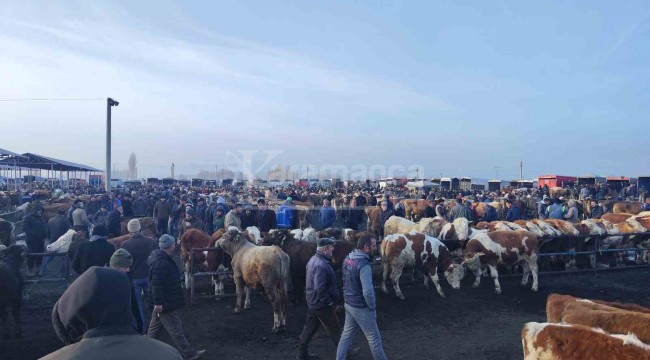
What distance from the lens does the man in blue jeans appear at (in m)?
5.10

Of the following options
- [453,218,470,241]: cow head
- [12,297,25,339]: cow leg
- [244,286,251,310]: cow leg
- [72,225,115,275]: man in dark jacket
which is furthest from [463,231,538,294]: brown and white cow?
[12,297,25,339]: cow leg

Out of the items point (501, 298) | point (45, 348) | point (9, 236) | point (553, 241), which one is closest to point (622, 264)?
point (553, 241)

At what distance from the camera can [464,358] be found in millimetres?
6496

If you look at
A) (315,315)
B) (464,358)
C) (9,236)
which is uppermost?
(9,236)

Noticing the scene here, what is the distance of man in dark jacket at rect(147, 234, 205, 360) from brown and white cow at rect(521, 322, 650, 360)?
4278mm

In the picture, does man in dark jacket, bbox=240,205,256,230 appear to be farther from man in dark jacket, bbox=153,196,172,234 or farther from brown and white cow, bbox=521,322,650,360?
brown and white cow, bbox=521,322,650,360

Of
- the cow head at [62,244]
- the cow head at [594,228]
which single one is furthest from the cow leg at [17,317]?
the cow head at [594,228]

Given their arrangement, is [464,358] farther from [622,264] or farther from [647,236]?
[647,236]

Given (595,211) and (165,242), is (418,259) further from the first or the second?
(595,211)

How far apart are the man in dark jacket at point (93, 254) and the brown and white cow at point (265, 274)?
2517 millimetres

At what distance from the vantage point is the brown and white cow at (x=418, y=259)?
32.7 ft

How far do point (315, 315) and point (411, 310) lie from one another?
3.63m

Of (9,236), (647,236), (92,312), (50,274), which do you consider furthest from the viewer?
(647,236)

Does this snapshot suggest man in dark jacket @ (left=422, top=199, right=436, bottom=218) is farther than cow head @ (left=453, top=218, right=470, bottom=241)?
Yes
